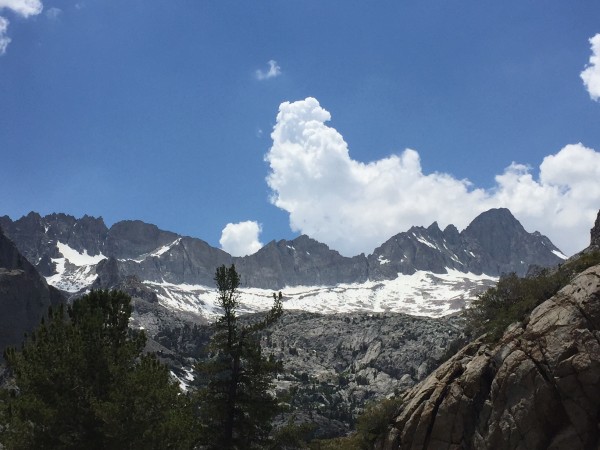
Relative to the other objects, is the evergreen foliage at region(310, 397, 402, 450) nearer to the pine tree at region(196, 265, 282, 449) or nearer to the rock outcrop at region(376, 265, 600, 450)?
the rock outcrop at region(376, 265, 600, 450)

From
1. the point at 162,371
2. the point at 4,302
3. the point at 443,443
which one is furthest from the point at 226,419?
the point at 4,302

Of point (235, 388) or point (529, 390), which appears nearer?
point (529, 390)

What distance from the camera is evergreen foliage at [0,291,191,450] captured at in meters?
22.2

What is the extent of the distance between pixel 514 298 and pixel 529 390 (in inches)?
1069

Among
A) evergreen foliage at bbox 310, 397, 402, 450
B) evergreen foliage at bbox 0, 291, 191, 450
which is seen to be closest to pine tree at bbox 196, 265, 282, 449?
evergreen foliage at bbox 0, 291, 191, 450

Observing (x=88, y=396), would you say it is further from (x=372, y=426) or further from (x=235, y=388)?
(x=372, y=426)

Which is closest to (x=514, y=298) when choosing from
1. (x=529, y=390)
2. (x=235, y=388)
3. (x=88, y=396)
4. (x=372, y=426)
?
(x=372, y=426)

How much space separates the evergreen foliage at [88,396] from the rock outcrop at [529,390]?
16172 millimetres

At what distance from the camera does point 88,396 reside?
77.0 feet

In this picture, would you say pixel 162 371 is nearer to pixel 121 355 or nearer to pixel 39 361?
pixel 121 355

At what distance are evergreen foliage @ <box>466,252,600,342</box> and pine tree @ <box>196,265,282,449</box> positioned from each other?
15953mm

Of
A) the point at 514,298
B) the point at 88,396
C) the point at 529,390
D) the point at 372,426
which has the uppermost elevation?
the point at 514,298

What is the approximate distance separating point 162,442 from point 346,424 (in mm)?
183823

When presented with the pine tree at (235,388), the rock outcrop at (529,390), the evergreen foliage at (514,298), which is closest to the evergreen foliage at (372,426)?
the rock outcrop at (529,390)
